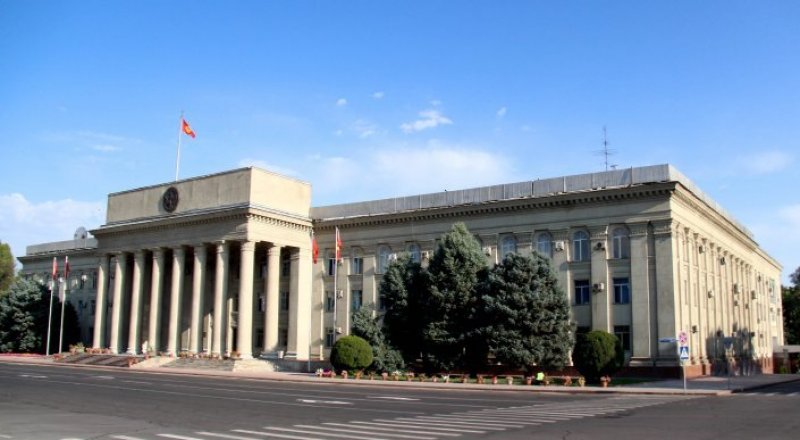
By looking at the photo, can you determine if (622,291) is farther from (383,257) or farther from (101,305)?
(101,305)

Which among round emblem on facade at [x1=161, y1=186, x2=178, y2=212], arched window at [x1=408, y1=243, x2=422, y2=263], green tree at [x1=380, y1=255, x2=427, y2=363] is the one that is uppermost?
round emblem on facade at [x1=161, y1=186, x2=178, y2=212]

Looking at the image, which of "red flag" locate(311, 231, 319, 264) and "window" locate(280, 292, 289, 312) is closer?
"red flag" locate(311, 231, 319, 264)

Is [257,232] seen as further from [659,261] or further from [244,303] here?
[659,261]

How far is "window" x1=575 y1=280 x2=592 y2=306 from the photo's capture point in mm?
44000

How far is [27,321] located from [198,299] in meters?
26.9

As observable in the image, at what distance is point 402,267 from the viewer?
44656 mm

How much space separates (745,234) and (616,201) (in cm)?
2228

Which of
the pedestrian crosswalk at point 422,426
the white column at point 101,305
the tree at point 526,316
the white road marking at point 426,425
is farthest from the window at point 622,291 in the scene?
the white column at point 101,305

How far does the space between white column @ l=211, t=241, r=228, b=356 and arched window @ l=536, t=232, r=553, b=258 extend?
883 inches

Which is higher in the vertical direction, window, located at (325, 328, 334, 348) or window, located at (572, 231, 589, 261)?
window, located at (572, 231, 589, 261)

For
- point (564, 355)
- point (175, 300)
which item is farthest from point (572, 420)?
point (175, 300)

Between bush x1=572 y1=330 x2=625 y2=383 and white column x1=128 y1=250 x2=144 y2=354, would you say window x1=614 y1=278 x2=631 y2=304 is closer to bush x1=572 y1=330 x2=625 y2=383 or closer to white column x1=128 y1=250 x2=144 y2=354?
bush x1=572 y1=330 x2=625 y2=383

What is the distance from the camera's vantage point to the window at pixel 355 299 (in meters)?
53.9

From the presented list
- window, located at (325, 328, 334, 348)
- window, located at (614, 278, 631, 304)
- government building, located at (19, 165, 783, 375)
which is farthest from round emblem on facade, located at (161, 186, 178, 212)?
window, located at (614, 278, 631, 304)
